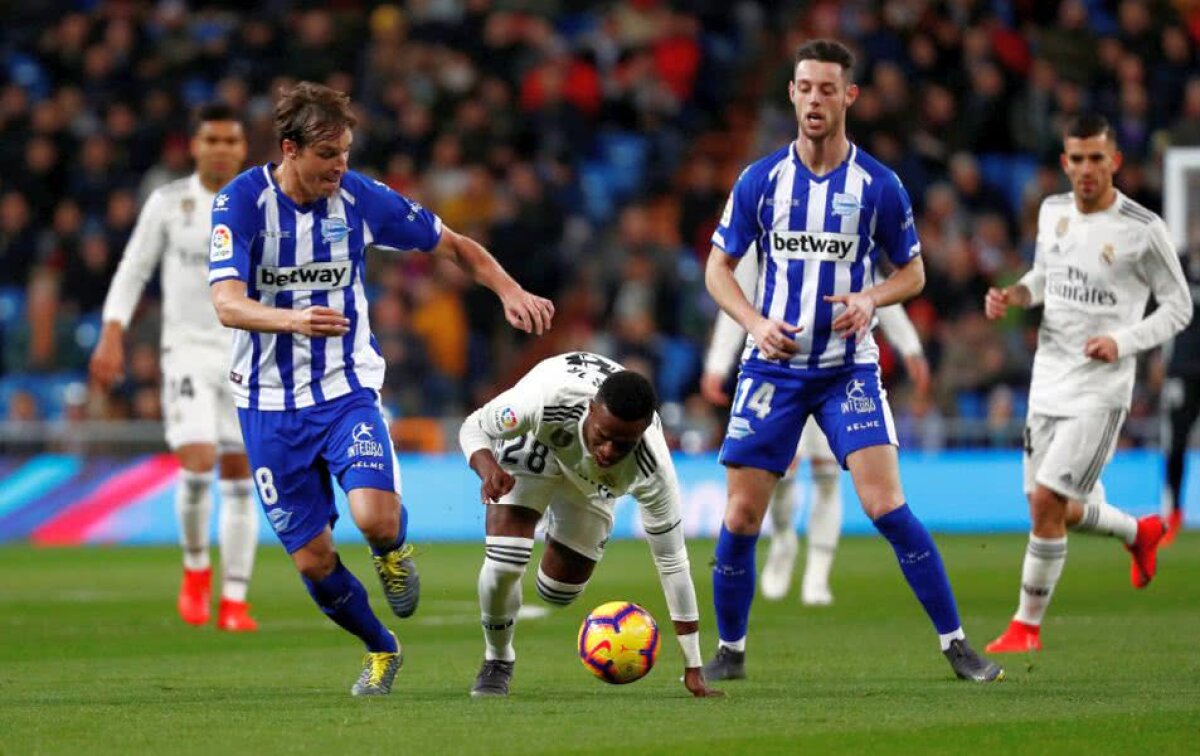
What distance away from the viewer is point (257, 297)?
8273mm

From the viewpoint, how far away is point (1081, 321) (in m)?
10.3

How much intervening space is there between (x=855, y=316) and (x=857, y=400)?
464mm

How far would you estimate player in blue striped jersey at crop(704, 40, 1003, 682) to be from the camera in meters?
8.54

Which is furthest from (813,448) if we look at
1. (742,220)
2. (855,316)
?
(855,316)

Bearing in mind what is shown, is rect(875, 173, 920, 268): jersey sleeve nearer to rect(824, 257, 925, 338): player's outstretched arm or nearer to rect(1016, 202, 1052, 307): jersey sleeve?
rect(824, 257, 925, 338): player's outstretched arm

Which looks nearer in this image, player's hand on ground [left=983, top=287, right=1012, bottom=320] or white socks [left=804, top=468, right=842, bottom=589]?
player's hand on ground [left=983, top=287, right=1012, bottom=320]

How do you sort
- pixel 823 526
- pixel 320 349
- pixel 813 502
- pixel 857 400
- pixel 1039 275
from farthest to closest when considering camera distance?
1. pixel 813 502
2. pixel 823 526
3. pixel 1039 275
4. pixel 857 400
5. pixel 320 349

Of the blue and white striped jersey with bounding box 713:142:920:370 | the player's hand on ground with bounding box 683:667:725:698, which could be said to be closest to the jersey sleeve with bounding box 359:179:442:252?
the blue and white striped jersey with bounding box 713:142:920:370

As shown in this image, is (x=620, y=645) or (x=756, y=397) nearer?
(x=620, y=645)

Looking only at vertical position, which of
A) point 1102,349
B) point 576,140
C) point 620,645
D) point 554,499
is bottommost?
point 620,645

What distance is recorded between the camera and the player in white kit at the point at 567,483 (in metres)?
7.49

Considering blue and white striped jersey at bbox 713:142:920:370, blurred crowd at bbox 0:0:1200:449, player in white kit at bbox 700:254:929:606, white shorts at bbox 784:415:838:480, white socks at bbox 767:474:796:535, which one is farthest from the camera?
blurred crowd at bbox 0:0:1200:449

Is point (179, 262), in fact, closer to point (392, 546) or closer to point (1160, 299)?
point (392, 546)

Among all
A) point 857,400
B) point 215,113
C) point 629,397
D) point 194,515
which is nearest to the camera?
point 629,397
